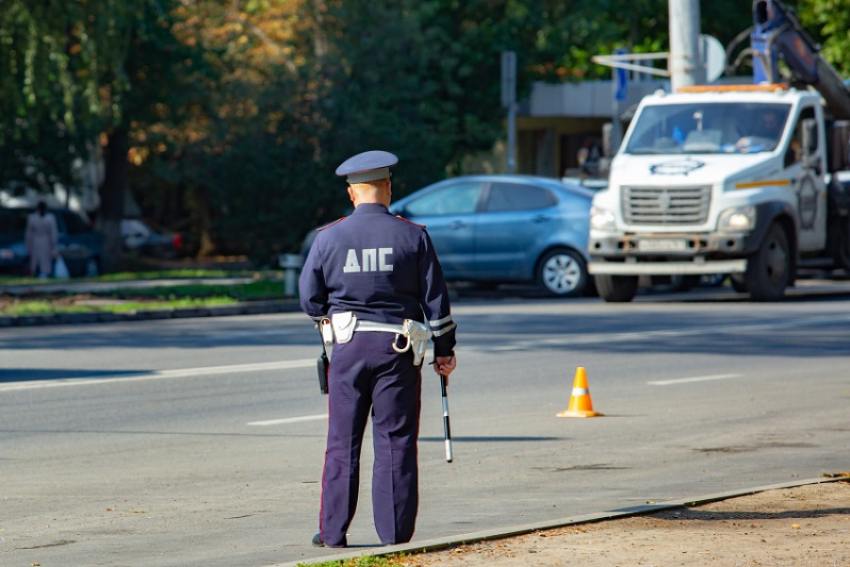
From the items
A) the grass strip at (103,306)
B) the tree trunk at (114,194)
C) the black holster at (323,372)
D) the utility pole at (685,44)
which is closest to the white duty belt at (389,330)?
the black holster at (323,372)

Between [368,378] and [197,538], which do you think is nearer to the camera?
[368,378]

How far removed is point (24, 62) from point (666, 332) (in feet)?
36.4

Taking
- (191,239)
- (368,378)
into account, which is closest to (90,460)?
(368,378)

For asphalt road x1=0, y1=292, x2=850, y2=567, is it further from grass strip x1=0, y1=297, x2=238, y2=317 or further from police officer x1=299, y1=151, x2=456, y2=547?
grass strip x1=0, y1=297, x2=238, y2=317

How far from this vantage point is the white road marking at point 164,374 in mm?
13023

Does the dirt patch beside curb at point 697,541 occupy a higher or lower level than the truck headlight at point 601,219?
lower

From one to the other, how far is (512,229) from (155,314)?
17.0 feet

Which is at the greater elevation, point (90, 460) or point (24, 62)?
point (24, 62)

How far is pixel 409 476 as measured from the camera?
20.9 feet

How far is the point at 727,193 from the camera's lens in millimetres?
19969

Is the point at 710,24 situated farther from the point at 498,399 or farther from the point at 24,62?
the point at 498,399

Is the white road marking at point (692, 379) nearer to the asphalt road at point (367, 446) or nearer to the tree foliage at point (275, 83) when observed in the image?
the asphalt road at point (367, 446)

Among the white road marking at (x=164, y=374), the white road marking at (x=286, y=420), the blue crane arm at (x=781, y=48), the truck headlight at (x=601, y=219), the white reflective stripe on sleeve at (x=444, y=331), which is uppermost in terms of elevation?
the blue crane arm at (x=781, y=48)

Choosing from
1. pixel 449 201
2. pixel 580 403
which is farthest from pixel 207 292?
pixel 580 403
